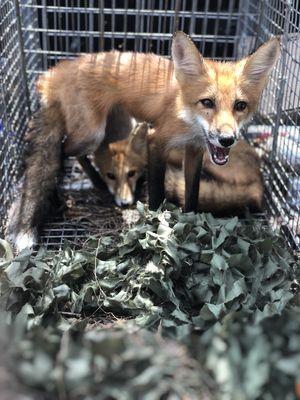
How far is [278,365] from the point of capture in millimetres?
1156

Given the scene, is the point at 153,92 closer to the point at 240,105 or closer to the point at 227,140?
the point at 240,105

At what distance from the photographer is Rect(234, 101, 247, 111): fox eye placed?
3043mm

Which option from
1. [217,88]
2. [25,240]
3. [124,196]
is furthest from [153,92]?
[25,240]

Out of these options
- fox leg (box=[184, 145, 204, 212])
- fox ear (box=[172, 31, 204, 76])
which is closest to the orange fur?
fox ear (box=[172, 31, 204, 76])

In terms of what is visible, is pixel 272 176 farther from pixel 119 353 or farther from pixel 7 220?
pixel 119 353

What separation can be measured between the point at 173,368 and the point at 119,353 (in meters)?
0.12

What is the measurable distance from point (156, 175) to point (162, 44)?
4.80 feet

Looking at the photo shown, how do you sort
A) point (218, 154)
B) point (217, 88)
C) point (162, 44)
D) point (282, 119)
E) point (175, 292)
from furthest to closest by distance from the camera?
1. point (162, 44)
2. point (282, 119)
3. point (218, 154)
4. point (217, 88)
5. point (175, 292)

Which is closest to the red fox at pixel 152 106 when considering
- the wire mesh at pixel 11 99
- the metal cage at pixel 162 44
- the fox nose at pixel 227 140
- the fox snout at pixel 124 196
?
the fox nose at pixel 227 140

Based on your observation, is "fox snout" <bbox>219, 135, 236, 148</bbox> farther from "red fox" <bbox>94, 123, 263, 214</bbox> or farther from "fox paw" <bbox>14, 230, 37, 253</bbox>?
"fox paw" <bbox>14, 230, 37, 253</bbox>

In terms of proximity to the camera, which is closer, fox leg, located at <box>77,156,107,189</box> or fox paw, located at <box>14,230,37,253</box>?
fox paw, located at <box>14,230,37,253</box>

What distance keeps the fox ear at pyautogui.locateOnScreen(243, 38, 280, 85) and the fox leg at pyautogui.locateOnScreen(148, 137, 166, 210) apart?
27.5 inches

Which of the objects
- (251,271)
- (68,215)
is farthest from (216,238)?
(68,215)

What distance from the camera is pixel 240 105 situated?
10.1ft
